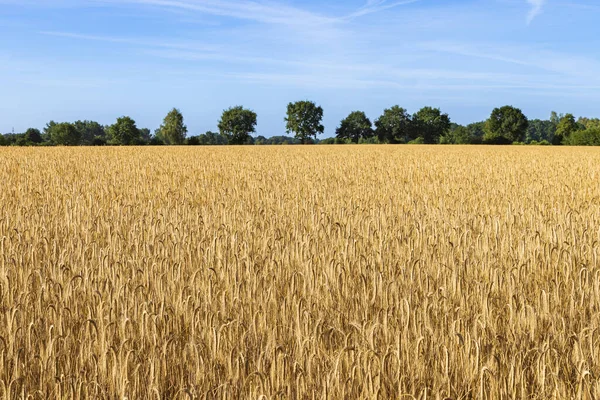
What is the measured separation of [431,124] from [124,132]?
5940 cm

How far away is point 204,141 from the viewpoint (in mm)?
168000

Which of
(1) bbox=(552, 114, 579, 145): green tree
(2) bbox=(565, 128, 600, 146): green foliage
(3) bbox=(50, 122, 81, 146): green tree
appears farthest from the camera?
(3) bbox=(50, 122, 81, 146): green tree

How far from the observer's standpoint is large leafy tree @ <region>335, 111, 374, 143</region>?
119 m

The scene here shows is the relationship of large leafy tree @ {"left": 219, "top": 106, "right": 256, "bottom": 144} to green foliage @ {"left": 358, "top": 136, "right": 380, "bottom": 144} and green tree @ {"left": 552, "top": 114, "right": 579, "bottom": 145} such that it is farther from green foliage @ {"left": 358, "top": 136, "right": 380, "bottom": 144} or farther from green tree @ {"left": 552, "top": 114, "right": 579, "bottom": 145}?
green tree @ {"left": 552, "top": 114, "right": 579, "bottom": 145}

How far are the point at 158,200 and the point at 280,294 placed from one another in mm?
6449

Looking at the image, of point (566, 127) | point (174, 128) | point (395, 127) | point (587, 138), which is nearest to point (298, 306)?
point (587, 138)

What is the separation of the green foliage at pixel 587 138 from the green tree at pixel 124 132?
256ft

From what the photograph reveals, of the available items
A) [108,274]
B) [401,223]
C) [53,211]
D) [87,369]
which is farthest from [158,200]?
[87,369]

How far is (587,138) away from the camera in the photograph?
7150 cm

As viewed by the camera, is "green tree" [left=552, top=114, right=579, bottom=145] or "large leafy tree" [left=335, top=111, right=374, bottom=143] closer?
"green tree" [left=552, top=114, right=579, bottom=145]

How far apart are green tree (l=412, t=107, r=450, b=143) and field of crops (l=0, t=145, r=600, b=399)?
110931 millimetres

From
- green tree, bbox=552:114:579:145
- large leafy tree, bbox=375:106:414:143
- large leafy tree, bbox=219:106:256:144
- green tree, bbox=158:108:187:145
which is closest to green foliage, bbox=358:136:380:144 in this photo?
large leafy tree, bbox=375:106:414:143

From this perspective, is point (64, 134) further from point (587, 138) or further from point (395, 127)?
point (587, 138)

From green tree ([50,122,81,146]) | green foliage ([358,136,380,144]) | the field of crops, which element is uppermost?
green tree ([50,122,81,146])
